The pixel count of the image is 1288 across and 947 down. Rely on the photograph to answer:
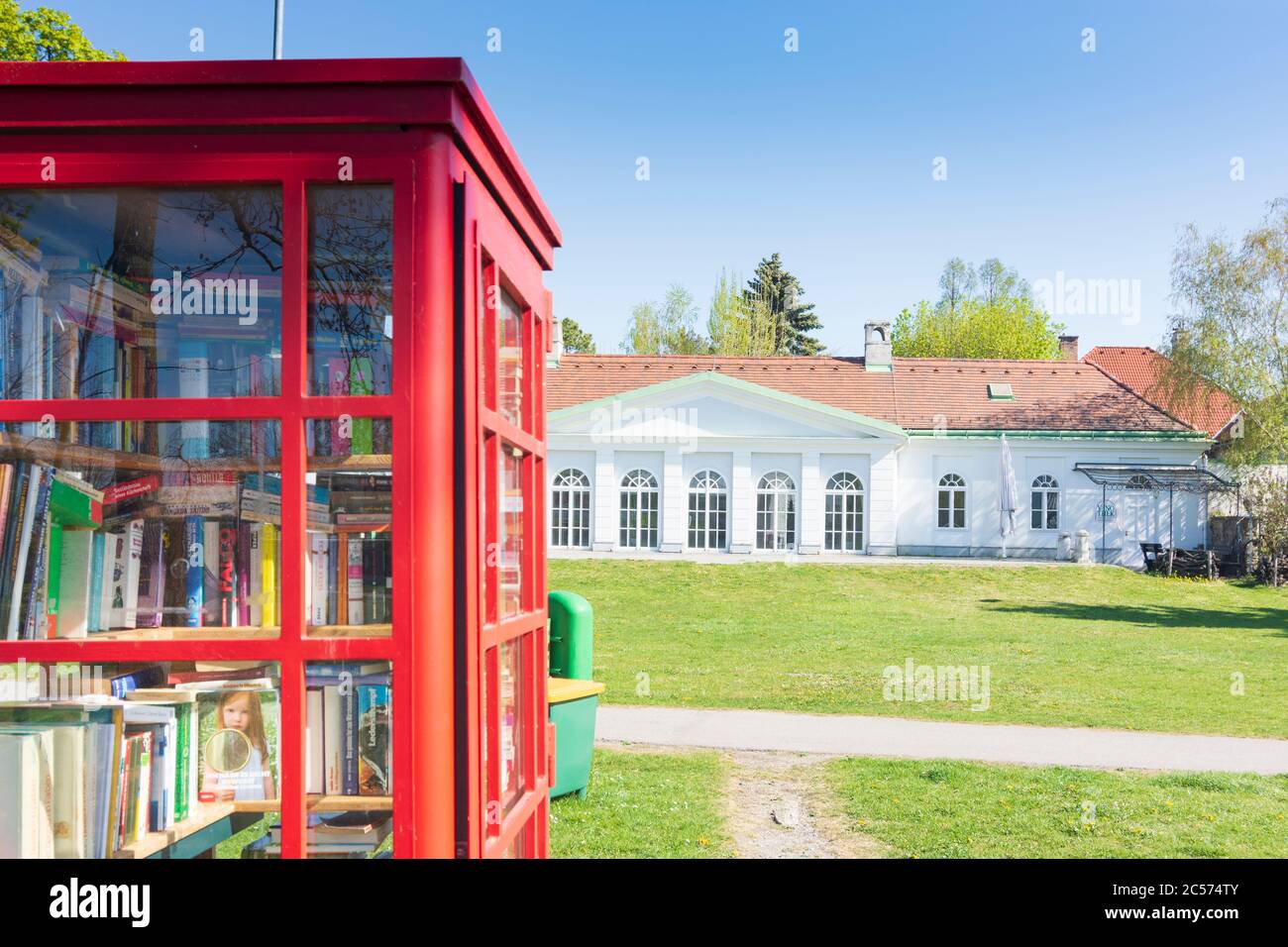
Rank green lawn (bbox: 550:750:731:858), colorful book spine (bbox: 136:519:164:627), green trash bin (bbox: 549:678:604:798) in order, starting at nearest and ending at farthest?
colorful book spine (bbox: 136:519:164:627) < green lawn (bbox: 550:750:731:858) < green trash bin (bbox: 549:678:604:798)

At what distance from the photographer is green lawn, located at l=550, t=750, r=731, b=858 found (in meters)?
7.02

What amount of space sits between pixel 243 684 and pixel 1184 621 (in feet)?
76.8

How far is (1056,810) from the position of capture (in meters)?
8.16

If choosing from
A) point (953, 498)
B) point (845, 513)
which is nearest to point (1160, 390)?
point (953, 498)

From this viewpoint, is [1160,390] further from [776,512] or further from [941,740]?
[941,740]

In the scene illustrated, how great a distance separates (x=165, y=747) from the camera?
3590 mm

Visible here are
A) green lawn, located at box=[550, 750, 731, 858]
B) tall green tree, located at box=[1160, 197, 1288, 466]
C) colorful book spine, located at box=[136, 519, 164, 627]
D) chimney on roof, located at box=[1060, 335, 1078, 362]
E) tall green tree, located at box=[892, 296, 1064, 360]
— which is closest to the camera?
colorful book spine, located at box=[136, 519, 164, 627]

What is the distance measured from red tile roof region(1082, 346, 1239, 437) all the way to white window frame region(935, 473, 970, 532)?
264 inches

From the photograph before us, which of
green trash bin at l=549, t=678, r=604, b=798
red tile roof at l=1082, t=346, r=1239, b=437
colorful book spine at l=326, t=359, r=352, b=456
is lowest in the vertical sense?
green trash bin at l=549, t=678, r=604, b=798

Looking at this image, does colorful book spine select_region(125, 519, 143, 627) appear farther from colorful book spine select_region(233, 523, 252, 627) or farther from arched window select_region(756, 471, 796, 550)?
arched window select_region(756, 471, 796, 550)

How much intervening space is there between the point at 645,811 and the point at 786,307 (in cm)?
6822

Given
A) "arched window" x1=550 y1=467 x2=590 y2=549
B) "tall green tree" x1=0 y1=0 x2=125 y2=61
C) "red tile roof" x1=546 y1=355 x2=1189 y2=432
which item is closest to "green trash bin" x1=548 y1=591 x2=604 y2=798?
"tall green tree" x1=0 y1=0 x2=125 y2=61

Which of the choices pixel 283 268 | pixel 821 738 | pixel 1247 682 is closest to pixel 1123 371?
pixel 1247 682
